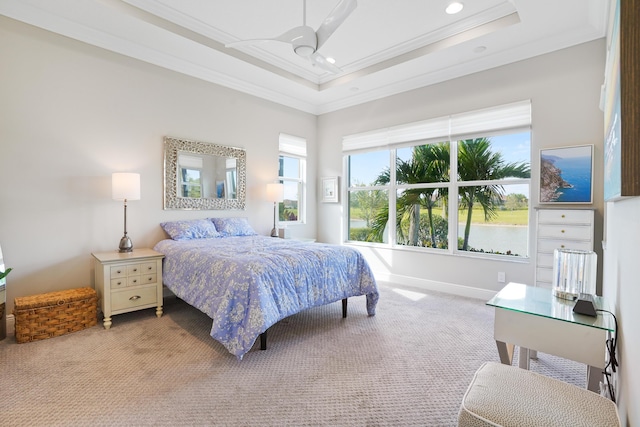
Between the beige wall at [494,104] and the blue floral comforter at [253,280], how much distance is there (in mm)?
1521

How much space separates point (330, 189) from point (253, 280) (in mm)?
3446

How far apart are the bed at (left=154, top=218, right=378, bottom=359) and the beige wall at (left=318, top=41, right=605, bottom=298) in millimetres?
1519

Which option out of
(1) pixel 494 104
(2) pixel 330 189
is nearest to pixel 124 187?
(2) pixel 330 189

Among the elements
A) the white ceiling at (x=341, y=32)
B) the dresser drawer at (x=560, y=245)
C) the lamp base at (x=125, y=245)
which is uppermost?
the white ceiling at (x=341, y=32)

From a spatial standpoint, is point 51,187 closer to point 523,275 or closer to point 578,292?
point 578,292

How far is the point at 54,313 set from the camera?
272 centimetres

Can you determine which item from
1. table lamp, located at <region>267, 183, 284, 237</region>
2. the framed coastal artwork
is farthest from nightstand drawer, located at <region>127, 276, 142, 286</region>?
the framed coastal artwork

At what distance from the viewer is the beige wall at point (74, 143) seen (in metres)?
2.89

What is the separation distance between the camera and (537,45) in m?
3.41

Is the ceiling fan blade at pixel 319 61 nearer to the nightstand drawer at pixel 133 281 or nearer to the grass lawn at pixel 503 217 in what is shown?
the grass lawn at pixel 503 217

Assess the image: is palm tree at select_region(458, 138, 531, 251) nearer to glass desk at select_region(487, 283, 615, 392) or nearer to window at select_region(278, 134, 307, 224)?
glass desk at select_region(487, 283, 615, 392)

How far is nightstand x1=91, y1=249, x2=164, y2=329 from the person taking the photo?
115 inches

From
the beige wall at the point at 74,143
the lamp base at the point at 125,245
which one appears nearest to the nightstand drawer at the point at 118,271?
the lamp base at the point at 125,245

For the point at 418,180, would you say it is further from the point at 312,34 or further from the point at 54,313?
the point at 54,313
